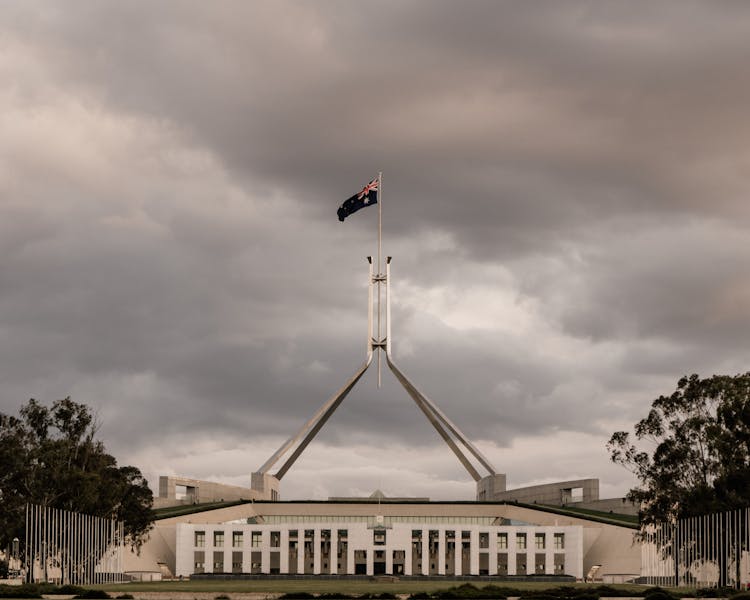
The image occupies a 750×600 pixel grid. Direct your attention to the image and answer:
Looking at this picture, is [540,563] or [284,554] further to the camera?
[540,563]

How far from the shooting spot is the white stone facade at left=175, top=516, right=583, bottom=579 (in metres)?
94.6

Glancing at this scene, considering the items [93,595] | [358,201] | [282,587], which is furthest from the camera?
[358,201]

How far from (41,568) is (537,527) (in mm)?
46292

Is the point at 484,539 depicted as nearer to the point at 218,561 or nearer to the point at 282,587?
the point at 218,561

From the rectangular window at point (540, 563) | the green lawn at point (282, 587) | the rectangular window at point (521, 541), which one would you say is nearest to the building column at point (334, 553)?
the rectangular window at point (521, 541)

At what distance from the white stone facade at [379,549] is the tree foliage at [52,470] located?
897 inches

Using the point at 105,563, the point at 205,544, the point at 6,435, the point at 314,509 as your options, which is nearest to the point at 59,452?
the point at 6,435

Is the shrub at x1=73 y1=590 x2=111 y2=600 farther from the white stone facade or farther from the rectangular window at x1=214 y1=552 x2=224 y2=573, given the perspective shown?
the rectangular window at x1=214 y1=552 x2=224 y2=573

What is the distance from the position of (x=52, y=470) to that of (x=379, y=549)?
115 ft

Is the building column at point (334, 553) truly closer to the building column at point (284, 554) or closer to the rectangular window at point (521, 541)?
the building column at point (284, 554)

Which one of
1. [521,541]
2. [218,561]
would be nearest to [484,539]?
[521,541]

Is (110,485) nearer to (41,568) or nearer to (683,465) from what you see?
(41,568)

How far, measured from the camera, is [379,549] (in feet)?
310

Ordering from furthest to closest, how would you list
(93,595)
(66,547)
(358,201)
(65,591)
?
(358,201) → (66,547) → (65,591) → (93,595)
